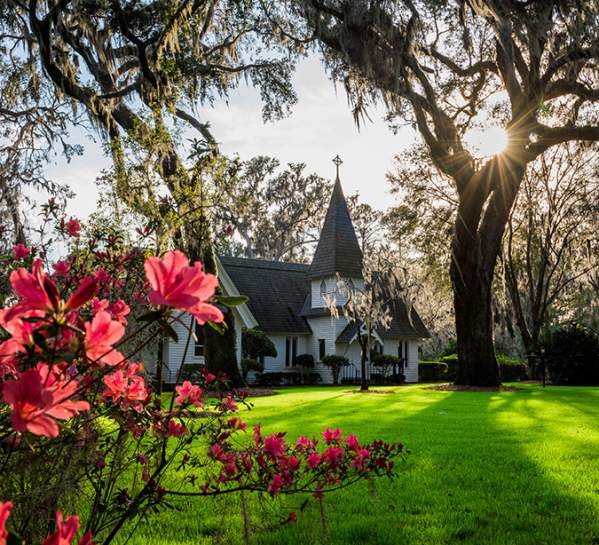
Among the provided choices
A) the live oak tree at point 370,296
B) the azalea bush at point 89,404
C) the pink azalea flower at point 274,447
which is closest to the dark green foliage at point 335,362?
the live oak tree at point 370,296

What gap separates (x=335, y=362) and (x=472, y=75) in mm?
13619

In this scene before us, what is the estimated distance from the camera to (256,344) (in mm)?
25219

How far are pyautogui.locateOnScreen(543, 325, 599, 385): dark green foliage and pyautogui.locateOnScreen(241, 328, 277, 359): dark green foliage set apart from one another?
11374mm

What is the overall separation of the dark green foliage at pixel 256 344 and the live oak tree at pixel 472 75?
9631 mm

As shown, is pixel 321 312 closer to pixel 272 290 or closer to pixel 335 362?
pixel 335 362

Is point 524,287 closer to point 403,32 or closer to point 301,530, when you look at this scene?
point 403,32

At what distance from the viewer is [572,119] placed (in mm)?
20641

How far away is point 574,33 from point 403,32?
13.1ft

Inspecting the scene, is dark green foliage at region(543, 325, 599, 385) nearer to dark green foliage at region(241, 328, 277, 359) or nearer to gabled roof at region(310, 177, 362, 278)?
gabled roof at region(310, 177, 362, 278)

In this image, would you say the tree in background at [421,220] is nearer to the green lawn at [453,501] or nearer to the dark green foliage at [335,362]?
the dark green foliage at [335,362]

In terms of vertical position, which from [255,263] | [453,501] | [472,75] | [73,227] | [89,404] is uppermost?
[472,75]

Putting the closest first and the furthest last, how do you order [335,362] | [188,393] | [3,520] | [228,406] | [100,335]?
[3,520] → [100,335] → [188,393] → [228,406] → [335,362]

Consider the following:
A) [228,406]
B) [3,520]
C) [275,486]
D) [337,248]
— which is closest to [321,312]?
[337,248]

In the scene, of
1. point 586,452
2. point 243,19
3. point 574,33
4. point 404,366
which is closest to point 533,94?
point 574,33
